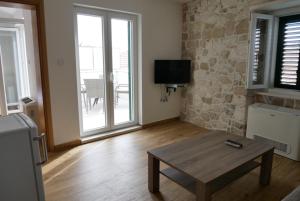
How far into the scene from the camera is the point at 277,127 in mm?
3164

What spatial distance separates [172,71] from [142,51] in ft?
2.36

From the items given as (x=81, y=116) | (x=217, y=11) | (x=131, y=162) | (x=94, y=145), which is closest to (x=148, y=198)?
(x=131, y=162)

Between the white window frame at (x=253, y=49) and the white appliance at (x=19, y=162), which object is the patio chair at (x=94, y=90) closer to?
the white appliance at (x=19, y=162)

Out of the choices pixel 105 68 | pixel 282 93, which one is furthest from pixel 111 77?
pixel 282 93

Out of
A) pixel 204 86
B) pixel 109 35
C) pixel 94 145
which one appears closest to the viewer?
pixel 94 145

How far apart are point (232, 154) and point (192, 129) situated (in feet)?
7.07

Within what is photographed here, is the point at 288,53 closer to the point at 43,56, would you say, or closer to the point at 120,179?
the point at 120,179

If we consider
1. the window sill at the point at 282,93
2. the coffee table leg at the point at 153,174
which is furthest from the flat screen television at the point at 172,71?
the coffee table leg at the point at 153,174

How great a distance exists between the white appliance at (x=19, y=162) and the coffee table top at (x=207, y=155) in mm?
1089

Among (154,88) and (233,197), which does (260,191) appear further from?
(154,88)

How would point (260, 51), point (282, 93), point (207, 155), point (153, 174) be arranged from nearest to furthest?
point (207, 155), point (153, 174), point (282, 93), point (260, 51)

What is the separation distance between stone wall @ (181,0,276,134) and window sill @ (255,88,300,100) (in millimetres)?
340

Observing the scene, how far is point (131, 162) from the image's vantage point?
9.80ft

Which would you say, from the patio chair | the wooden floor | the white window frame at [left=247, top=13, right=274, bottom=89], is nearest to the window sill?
the white window frame at [left=247, top=13, right=274, bottom=89]
